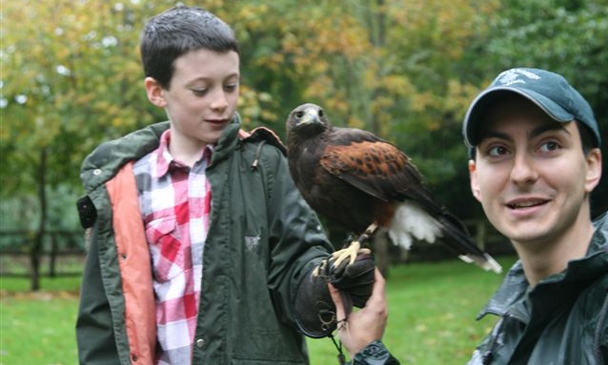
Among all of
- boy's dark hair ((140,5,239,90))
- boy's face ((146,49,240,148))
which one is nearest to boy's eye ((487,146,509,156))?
Result: boy's face ((146,49,240,148))

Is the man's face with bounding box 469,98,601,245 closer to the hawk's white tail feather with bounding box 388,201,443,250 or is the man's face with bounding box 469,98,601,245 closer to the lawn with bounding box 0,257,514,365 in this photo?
the hawk's white tail feather with bounding box 388,201,443,250

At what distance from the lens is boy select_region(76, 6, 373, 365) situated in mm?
3041

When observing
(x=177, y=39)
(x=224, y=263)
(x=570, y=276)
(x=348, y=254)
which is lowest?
(x=224, y=263)

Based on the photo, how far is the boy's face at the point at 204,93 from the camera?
312 cm

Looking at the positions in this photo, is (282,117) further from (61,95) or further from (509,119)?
(509,119)

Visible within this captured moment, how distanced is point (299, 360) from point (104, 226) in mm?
870

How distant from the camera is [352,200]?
10.2 ft

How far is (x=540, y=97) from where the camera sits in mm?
1910

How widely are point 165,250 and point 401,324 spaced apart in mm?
8826

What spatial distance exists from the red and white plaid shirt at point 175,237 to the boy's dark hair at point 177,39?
0.34 meters

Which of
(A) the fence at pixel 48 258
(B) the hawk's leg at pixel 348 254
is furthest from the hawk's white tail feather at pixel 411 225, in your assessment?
(A) the fence at pixel 48 258

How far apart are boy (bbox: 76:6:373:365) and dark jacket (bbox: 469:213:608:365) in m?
0.95

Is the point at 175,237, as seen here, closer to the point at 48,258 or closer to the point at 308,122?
the point at 308,122

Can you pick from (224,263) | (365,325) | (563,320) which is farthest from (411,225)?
(563,320)
